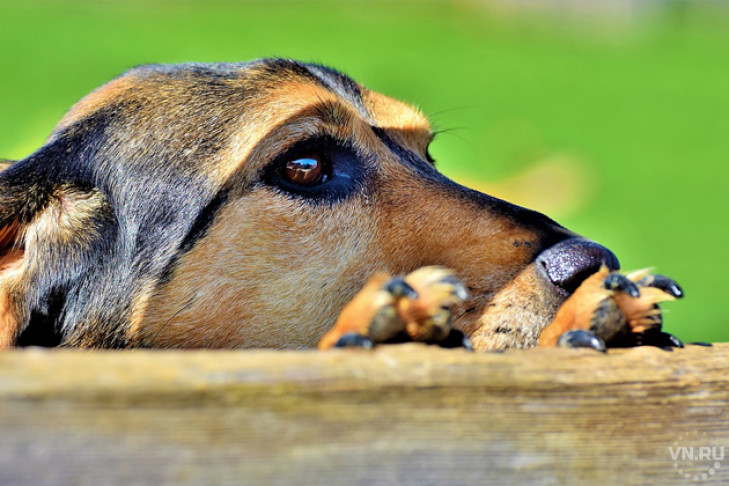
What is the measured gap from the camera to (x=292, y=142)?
3650 mm

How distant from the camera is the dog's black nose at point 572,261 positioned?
9.96 ft

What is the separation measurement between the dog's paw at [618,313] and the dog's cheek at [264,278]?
108cm

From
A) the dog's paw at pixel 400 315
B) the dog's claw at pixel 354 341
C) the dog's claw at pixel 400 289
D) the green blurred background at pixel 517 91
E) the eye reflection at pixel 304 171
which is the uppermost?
the green blurred background at pixel 517 91

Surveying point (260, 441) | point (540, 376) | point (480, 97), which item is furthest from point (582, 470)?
point (480, 97)

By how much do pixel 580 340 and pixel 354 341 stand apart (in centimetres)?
67

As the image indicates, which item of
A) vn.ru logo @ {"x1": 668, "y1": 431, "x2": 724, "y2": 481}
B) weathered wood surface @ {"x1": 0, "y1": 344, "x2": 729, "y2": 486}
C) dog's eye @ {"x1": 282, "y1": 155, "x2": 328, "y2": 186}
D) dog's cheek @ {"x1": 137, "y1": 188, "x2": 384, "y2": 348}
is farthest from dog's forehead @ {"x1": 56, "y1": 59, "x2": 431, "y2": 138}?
vn.ru logo @ {"x1": 668, "y1": 431, "x2": 724, "y2": 481}

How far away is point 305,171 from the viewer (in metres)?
3.67

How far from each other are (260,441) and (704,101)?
1342 centimetres

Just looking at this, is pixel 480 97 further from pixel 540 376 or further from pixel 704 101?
pixel 540 376

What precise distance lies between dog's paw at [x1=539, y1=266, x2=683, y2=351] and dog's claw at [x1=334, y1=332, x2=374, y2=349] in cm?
62

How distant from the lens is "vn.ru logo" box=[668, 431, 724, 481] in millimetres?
2057

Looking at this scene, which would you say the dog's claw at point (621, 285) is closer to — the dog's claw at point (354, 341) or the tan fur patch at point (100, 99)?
the dog's claw at point (354, 341)

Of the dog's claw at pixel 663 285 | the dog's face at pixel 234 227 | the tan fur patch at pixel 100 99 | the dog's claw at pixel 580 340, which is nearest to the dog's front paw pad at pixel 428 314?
the dog's claw at pixel 580 340

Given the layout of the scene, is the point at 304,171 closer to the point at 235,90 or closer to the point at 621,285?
the point at 235,90
